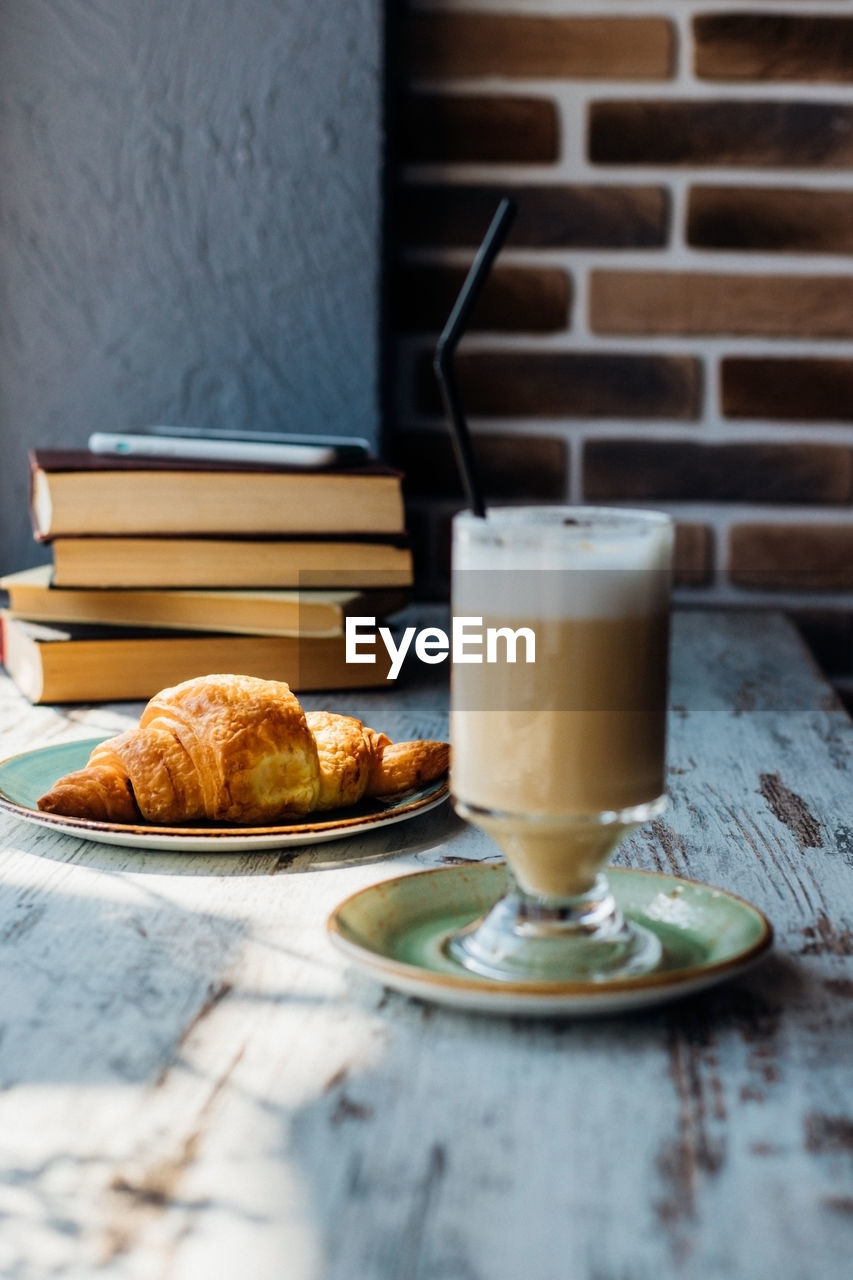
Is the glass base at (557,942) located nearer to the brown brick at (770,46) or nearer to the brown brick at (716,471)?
the brown brick at (716,471)

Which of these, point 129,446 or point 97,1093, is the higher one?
point 129,446

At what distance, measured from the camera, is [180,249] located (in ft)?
5.27

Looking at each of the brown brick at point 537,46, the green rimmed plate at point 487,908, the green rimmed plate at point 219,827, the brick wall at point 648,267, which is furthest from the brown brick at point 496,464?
the green rimmed plate at point 487,908

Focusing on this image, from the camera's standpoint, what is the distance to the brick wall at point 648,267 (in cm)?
168

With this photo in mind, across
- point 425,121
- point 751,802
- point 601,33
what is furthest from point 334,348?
point 751,802

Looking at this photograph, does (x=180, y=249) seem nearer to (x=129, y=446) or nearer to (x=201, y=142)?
(x=201, y=142)

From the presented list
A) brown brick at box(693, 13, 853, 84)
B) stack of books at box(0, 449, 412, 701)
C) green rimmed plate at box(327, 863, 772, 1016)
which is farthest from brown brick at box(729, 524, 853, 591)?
green rimmed plate at box(327, 863, 772, 1016)

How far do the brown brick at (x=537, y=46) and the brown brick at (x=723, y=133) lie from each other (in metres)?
0.05

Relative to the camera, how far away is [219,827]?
0.76 m

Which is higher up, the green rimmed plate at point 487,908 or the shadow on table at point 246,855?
the green rimmed plate at point 487,908

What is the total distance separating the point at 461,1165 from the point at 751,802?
48 centimetres

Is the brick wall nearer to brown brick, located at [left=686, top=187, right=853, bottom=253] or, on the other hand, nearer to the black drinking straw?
brown brick, located at [left=686, top=187, right=853, bottom=253]

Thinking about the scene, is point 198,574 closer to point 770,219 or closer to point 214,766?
point 214,766

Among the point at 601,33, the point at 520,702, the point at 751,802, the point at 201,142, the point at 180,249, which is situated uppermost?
the point at 601,33
